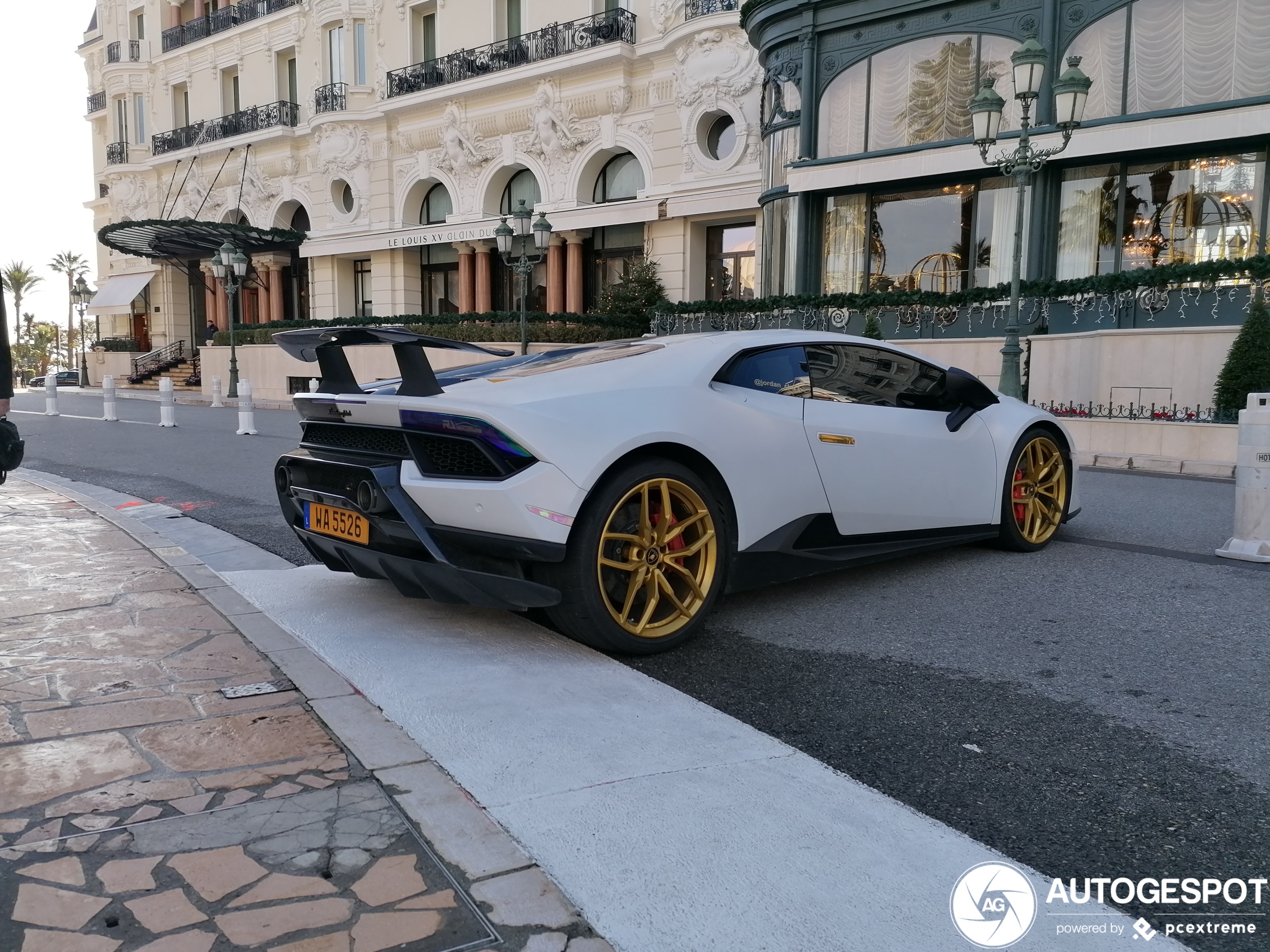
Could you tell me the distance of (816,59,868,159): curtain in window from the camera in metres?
19.4

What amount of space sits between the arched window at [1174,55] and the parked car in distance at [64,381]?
50678 mm

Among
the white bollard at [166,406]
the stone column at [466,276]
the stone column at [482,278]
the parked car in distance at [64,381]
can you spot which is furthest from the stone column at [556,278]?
the parked car in distance at [64,381]

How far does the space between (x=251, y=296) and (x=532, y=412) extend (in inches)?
1647

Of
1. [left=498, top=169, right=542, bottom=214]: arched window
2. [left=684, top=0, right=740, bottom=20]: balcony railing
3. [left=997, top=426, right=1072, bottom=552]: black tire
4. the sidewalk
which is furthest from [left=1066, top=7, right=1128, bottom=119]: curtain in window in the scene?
the sidewalk

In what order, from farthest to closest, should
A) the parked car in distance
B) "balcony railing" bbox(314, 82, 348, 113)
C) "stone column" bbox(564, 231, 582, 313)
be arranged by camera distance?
the parked car in distance < "balcony railing" bbox(314, 82, 348, 113) < "stone column" bbox(564, 231, 582, 313)

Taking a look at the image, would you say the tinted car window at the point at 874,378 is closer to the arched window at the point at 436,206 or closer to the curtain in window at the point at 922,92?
the curtain in window at the point at 922,92

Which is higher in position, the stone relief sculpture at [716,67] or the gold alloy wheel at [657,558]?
the stone relief sculpture at [716,67]

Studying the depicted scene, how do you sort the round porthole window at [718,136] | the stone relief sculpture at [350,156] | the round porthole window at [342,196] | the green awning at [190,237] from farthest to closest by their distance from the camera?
1. the round porthole window at [342,196]
2. the green awning at [190,237]
3. the stone relief sculpture at [350,156]
4. the round porthole window at [718,136]

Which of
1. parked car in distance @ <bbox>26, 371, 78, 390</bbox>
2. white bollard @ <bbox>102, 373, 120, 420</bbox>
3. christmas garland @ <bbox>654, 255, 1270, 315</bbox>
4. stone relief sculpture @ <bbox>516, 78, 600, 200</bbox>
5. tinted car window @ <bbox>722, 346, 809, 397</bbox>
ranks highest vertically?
stone relief sculpture @ <bbox>516, 78, 600, 200</bbox>

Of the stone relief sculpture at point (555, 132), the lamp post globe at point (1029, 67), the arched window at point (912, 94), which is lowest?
the lamp post globe at point (1029, 67)

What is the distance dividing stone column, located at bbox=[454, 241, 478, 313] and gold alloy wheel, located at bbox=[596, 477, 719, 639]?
28.5m

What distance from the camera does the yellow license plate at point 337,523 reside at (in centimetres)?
396

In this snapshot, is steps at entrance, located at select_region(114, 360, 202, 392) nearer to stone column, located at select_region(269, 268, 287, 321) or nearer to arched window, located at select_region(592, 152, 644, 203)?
stone column, located at select_region(269, 268, 287, 321)

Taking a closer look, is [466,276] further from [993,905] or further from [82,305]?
[993,905]
